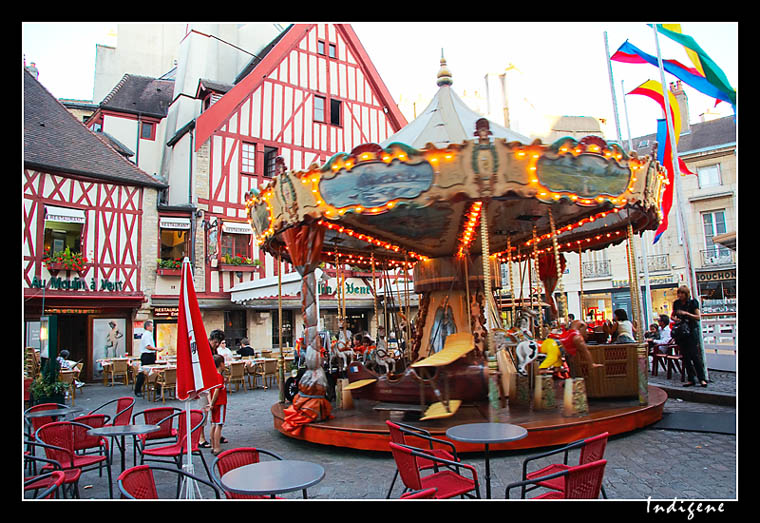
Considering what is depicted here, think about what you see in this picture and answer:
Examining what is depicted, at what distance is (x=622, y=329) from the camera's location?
887cm

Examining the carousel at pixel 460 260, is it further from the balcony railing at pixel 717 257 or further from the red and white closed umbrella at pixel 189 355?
the balcony railing at pixel 717 257

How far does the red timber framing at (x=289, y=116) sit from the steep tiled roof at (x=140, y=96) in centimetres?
406

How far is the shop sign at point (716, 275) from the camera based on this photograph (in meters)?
20.1

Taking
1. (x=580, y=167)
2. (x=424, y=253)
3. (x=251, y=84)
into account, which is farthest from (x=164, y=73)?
(x=580, y=167)

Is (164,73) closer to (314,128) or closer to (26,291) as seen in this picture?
(314,128)

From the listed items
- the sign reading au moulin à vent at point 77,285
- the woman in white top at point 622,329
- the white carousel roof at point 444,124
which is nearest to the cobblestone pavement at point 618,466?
the woman in white top at point 622,329

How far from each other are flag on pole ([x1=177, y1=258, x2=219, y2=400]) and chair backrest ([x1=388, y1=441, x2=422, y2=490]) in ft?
4.54

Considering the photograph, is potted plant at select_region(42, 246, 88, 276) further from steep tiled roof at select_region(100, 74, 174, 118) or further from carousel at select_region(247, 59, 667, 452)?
carousel at select_region(247, 59, 667, 452)

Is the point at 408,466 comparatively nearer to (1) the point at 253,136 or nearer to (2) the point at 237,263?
(2) the point at 237,263

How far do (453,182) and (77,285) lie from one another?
12637mm

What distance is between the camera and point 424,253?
32.3 feet

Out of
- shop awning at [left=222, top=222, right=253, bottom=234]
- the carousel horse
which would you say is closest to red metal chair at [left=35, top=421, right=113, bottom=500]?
the carousel horse

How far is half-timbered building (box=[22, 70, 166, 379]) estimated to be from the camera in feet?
44.0
